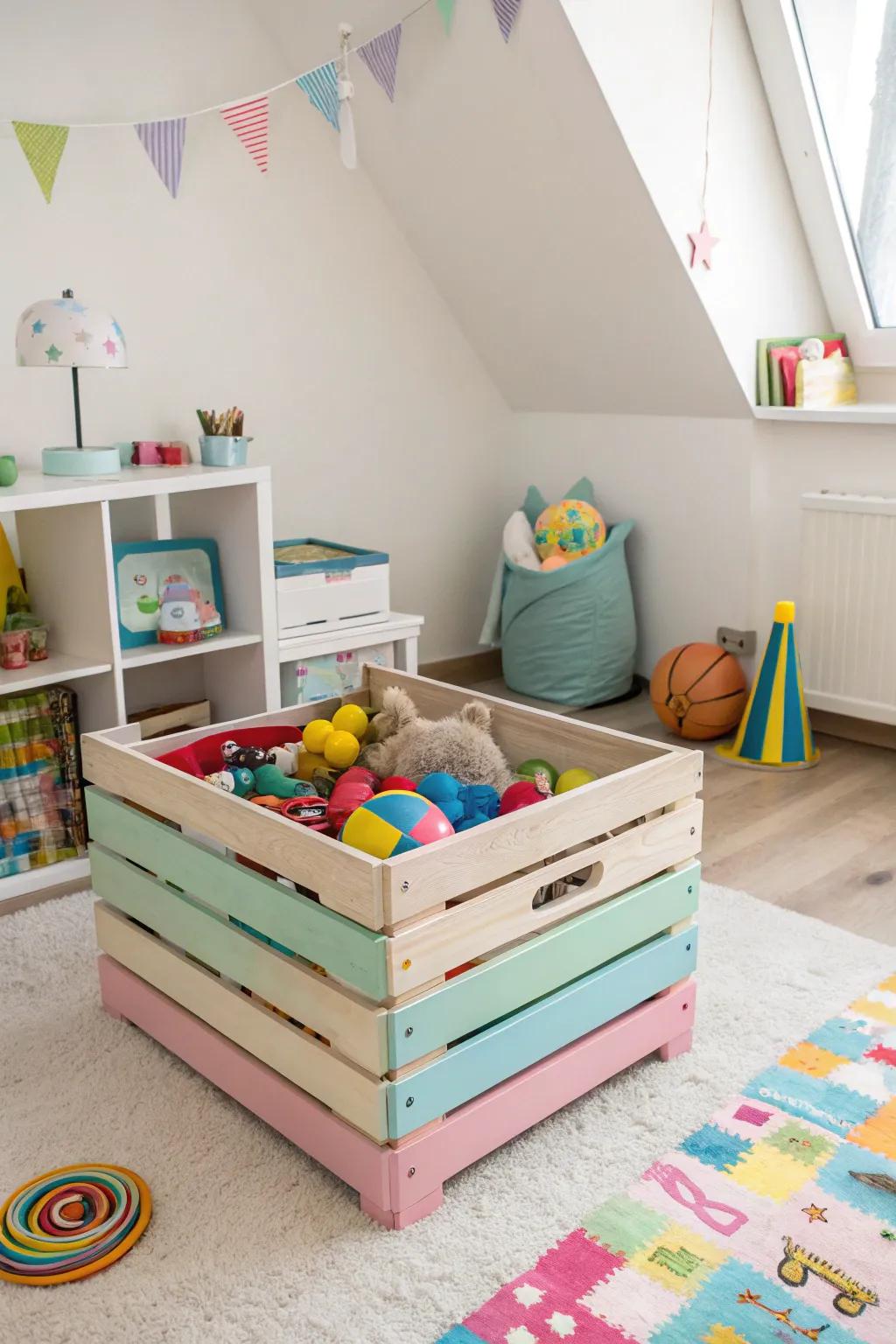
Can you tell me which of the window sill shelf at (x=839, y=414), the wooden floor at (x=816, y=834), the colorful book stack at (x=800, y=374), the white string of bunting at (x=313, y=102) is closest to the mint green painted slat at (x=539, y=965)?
the wooden floor at (x=816, y=834)

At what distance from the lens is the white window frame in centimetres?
279

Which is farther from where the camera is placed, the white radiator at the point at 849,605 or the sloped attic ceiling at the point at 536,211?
the white radiator at the point at 849,605

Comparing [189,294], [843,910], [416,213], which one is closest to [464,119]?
[416,213]

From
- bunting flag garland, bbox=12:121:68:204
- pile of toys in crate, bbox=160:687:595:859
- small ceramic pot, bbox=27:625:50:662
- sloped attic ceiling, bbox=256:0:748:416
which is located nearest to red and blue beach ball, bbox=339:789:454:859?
pile of toys in crate, bbox=160:687:595:859

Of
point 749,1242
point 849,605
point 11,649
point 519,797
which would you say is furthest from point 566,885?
point 849,605

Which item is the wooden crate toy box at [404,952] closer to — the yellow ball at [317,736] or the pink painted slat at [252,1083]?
the pink painted slat at [252,1083]

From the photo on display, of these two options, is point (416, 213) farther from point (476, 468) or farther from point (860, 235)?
point (860, 235)

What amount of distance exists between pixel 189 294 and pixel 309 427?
48cm

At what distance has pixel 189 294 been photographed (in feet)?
9.36

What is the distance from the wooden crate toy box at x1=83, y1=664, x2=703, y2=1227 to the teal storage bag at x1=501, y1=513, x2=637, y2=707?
1510 mm

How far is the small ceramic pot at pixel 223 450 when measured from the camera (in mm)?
2506

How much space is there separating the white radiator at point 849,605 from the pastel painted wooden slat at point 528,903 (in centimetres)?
148

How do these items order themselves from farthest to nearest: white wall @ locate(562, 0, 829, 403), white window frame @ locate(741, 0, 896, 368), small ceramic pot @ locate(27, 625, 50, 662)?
white window frame @ locate(741, 0, 896, 368) < white wall @ locate(562, 0, 829, 403) < small ceramic pot @ locate(27, 625, 50, 662)

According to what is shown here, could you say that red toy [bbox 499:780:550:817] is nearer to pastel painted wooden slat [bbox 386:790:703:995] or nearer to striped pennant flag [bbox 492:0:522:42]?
pastel painted wooden slat [bbox 386:790:703:995]
